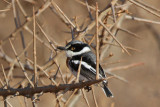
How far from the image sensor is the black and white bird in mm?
3926

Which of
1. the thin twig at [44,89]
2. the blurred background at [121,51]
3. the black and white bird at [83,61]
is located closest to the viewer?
the thin twig at [44,89]

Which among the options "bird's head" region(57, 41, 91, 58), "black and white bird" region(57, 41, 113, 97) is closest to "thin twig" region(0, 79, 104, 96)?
"black and white bird" region(57, 41, 113, 97)

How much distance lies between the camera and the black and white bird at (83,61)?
3.93 meters

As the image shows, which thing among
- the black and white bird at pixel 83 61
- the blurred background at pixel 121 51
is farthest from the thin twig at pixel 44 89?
the blurred background at pixel 121 51

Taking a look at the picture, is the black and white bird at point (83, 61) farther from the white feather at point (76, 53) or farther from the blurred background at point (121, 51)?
the blurred background at point (121, 51)

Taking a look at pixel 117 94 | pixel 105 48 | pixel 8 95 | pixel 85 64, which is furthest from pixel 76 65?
pixel 117 94

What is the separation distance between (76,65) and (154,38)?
5.68 m

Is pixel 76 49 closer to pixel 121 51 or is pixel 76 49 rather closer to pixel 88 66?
pixel 88 66

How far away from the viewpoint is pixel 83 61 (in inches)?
162

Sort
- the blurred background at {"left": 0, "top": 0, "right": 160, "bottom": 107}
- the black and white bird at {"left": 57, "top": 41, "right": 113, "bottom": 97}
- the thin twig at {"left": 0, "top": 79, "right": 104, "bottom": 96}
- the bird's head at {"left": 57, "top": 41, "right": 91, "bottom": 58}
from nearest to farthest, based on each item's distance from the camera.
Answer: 1. the thin twig at {"left": 0, "top": 79, "right": 104, "bottom": 96}
2. the black and white bird at {"left": 57, "top": 41, "right": 113, "bottom": 97}
3. the bird's head at {"left": 57, "top": 41, "right": 91, "bottom": 58}
4. the blurred background at {"left": 0, "top": 0, "right": 160, "bottom": 107}

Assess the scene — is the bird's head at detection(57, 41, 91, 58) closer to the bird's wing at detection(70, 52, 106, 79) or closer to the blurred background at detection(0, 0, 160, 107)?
the bird's wing at detection(70, 52, 106, 79)

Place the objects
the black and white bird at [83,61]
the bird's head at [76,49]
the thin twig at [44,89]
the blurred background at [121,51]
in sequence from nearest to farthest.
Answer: the thin twig at [44,89], the black and white bird at [83,61], the bird's head at [76,49], the blurred background at [121,51]

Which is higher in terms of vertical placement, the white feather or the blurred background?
the white feather

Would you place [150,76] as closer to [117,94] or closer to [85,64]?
[117,94]
